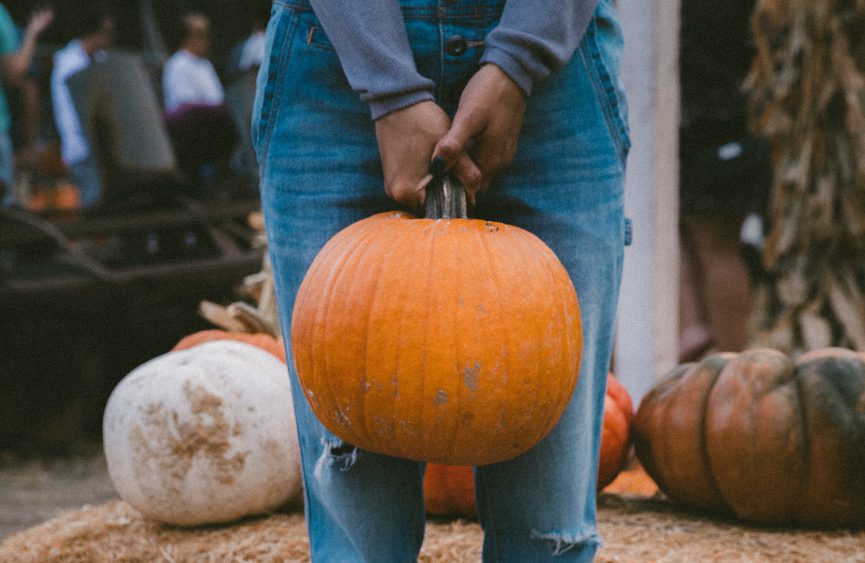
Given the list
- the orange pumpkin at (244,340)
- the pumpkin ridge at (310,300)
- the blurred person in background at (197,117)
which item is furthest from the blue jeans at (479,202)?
the blurred person in background at (197,117)

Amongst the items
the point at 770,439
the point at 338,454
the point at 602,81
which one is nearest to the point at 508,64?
the point at 602,81

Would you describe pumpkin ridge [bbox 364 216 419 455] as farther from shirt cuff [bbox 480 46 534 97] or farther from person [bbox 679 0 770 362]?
person [bbox 679 0 770 362]

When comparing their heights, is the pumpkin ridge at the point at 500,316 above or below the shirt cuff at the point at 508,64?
below

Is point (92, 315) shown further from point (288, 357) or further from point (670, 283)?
point (288, 357)

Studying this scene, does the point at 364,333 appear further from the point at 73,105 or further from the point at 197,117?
the point at 197,117

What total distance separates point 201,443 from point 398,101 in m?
1.50

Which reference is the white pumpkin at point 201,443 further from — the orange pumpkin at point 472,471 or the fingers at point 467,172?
the fingers at point 467,172

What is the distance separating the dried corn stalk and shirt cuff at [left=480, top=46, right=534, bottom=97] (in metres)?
3.26

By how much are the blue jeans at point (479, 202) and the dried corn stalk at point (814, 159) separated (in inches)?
123

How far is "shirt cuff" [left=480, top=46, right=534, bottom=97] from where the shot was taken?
1.17 metres

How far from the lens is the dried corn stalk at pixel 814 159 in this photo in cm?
411

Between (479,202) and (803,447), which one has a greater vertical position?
(479,202)

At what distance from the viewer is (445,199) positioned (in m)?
1.19

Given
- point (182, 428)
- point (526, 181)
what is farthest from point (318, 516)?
point (182, 428)
